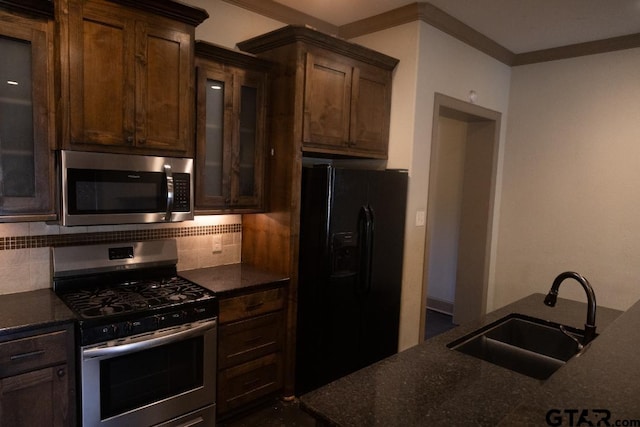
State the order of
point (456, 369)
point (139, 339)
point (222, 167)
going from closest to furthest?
point (456, 369) → point (139, 339) → point (222, 167)

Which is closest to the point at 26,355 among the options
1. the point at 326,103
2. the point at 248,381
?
the point at 248,381

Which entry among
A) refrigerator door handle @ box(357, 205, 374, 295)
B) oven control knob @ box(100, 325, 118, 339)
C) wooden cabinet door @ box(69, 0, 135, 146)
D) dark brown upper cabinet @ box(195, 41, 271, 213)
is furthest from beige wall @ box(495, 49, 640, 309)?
oven control knob @ box(100, 325, 118, 339)

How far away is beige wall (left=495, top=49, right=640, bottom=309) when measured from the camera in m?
3.52

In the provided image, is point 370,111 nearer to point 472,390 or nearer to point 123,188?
point 123,188

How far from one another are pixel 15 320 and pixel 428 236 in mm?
2768

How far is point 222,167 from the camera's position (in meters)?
2.67

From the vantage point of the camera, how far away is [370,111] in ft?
10.3

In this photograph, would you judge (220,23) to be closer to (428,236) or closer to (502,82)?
(428,236)

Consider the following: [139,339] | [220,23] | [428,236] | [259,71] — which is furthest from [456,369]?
[220,23]

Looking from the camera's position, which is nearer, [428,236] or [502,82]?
[428,236]

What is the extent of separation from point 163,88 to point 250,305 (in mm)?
1386

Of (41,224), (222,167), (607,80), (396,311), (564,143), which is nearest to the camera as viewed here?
(41,224)
